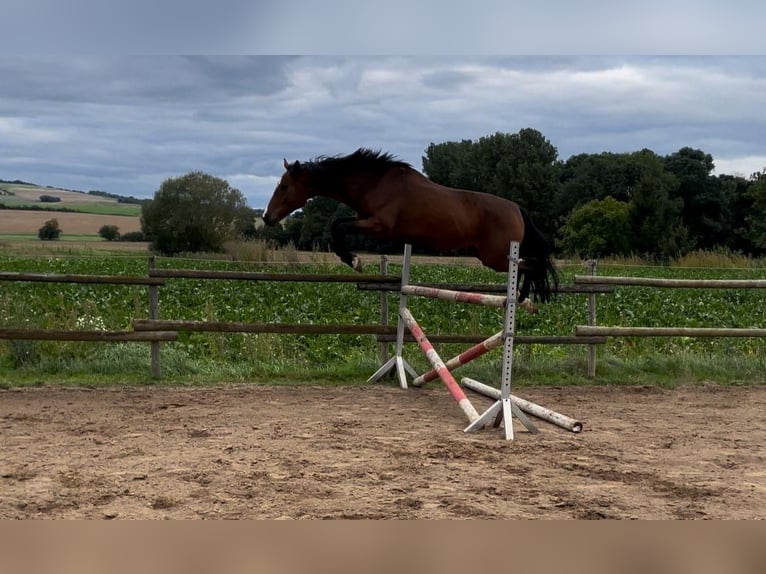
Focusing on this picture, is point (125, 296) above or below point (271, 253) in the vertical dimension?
below

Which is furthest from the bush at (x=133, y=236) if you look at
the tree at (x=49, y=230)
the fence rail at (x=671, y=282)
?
the fence rail at (x=671, y=282)

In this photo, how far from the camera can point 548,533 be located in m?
0.88

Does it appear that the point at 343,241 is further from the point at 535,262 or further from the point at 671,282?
the point at 671,282

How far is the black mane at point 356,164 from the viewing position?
5887 mm

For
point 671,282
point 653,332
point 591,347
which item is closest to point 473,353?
point 591,347

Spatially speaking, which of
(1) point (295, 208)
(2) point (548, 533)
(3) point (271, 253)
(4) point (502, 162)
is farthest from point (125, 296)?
(2) point (548, 533)

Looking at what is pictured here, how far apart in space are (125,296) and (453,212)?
9.10m

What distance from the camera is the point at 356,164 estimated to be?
5.95m

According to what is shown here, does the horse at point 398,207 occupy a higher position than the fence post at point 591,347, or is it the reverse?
the horse at point 398,207

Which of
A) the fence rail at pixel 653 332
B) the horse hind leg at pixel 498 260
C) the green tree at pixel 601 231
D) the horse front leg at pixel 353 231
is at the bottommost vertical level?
the fence rail at pixel 653 332

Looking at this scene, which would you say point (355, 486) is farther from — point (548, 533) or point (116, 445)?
point (548, 533)

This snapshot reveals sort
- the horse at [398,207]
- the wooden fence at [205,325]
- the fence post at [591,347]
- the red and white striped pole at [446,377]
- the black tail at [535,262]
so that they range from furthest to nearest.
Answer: the fence post at [591,347]
the wooden fence at [205,325]
the black tail at [535,262]
the horse at [398,207]
the red and white striped pole at [446,377]

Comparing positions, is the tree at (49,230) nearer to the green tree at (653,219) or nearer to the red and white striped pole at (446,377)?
the red and white striped pole at (446,377)

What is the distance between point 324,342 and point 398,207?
430 centimetres
